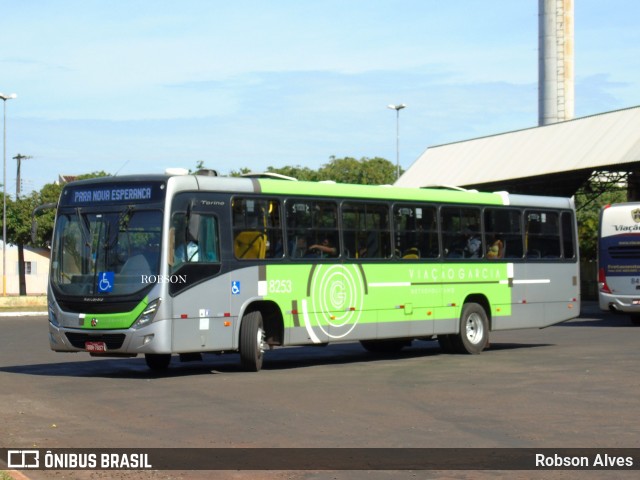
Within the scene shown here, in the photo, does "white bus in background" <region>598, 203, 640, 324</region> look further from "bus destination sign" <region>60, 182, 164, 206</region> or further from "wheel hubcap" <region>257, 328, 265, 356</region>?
"bus destination sign" <region>60, 182, 164, 206</region>

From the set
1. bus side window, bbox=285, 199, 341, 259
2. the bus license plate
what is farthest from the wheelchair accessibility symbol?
bus side window, bbox=285, 199, 341, 259

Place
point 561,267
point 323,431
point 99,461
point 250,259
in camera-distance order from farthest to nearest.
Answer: point 561,267 → point 250,259 → point 323,431 → point 99,461

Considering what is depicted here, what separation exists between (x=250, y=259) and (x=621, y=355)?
698 centimetres

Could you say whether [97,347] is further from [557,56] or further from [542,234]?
[557,56]

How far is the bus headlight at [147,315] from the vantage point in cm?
1739

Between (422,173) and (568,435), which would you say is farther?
(422,173)

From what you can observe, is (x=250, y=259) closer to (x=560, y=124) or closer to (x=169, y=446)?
(x=169, y=446)

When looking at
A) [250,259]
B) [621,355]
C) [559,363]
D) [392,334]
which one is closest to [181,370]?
Answer: [250,259]

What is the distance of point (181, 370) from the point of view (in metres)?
19.5

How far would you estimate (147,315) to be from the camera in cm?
1741

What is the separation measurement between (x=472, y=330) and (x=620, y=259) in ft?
40.0

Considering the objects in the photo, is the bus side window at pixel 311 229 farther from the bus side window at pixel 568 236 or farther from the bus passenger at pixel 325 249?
the bus side window at pixel 568 236

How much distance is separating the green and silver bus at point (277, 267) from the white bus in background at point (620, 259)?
9.96 m

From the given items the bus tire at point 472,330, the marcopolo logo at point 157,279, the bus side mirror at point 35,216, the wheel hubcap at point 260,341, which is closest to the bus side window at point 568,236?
the bus tire at point 472,330
